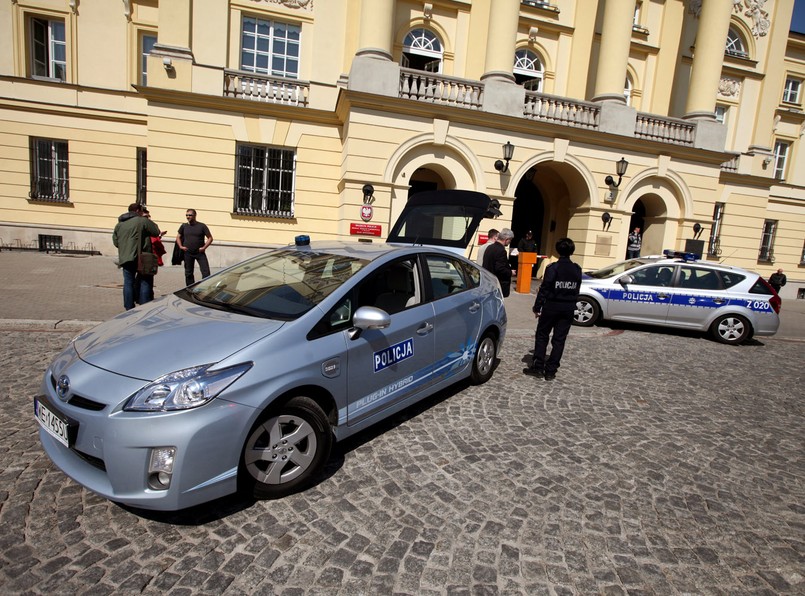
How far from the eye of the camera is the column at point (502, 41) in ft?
46.8

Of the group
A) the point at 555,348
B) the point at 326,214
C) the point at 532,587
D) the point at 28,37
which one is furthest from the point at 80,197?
the point at 532,587

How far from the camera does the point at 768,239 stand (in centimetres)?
2319

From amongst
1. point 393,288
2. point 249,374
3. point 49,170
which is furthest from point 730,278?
point 49,170

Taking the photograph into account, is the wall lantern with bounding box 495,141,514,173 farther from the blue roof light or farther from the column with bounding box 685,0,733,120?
the column with bounding box 685,0,733,120

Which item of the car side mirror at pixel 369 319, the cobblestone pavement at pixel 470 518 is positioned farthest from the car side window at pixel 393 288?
the cobblestone pavement at pixel 470 518

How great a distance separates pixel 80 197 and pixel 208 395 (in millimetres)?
17849

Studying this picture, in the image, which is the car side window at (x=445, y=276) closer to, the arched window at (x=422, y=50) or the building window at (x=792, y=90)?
the arched window at (x=422, y=50)

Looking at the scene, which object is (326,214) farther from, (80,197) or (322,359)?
(322,359)

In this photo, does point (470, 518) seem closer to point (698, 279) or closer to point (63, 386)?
point (63, 386)

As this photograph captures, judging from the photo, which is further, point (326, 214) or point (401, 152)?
point (326, 214)

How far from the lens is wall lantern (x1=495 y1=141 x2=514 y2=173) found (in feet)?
46.8

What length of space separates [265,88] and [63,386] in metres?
14.1

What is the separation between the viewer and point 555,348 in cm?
575

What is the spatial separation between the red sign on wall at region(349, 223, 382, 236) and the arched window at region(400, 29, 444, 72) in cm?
698
